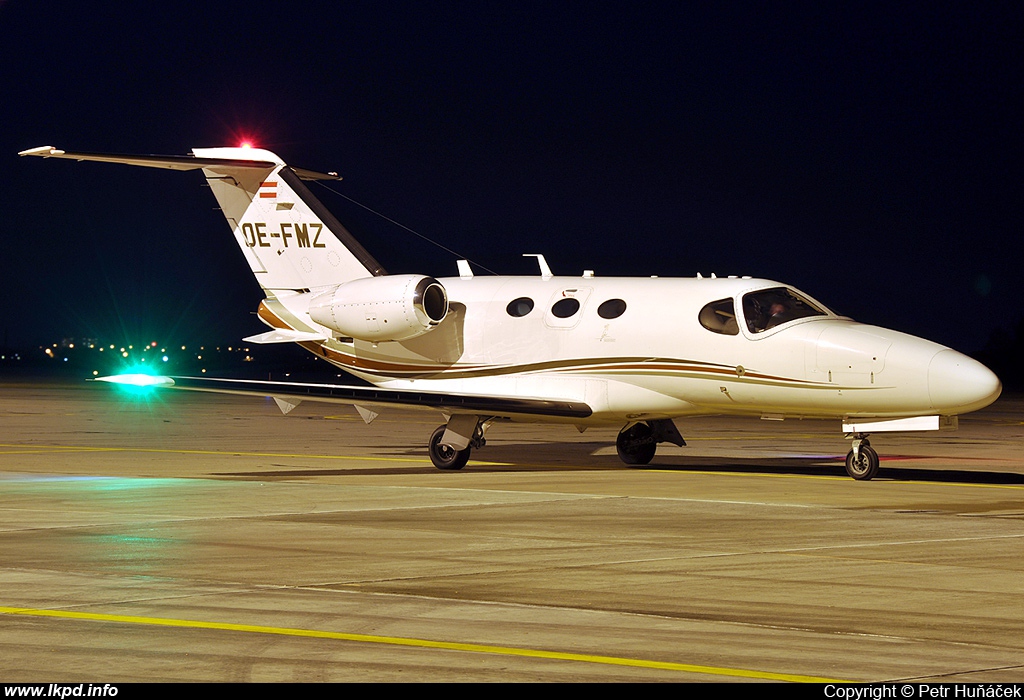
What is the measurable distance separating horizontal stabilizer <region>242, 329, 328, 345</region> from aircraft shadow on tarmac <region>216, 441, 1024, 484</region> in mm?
2721

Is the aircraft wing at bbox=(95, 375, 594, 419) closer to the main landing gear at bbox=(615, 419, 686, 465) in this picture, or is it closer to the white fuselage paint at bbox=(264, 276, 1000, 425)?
the white fuselage paint at bbox=(264, 276, 1000, 425)

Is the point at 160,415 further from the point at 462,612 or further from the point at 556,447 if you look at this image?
the point at 462,612

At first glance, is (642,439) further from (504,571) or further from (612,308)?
(504,571)

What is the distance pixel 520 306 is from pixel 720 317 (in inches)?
137

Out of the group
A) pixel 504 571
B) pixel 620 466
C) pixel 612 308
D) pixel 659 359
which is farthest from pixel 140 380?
pixel 504 571

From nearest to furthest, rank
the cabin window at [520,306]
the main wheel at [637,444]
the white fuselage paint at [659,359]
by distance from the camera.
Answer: the white fuselage paint at [659,359], the cabin window at [520,306], the main wheel at [637,444]

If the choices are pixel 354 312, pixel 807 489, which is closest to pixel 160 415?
pixel 354 312

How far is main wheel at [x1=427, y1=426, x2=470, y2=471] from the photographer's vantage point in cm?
2189

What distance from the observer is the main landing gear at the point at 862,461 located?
20047mm

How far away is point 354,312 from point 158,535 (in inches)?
395

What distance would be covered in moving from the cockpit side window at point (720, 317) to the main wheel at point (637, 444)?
293 cm

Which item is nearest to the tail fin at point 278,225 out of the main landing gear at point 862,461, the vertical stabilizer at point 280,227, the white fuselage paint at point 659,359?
the vertical stabilizer at point 280,227

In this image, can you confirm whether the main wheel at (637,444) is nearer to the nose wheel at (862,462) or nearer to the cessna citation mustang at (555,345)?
the cessna citation mustang at (555,345)

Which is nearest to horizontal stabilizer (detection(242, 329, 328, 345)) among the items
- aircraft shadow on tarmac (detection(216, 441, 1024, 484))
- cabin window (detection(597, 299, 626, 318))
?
aircraft shadow on tarmac (detection(216, 441, 1024, 484))
